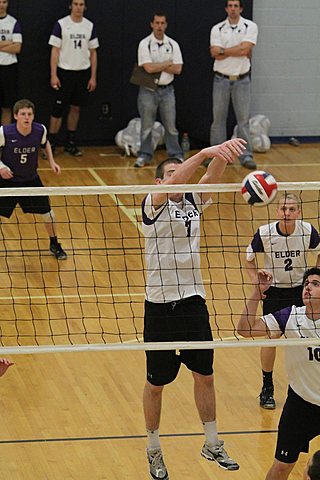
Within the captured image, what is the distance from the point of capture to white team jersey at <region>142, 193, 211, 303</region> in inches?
326

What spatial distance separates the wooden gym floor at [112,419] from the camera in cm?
884

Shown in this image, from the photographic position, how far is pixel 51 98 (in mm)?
19797

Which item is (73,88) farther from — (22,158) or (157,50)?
(22,158)

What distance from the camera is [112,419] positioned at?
381 inches

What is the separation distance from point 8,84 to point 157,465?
1164 centimetres

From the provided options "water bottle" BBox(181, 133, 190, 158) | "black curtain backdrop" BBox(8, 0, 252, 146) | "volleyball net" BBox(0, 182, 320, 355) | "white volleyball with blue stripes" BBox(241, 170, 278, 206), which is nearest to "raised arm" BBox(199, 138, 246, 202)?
"white volleyball with blue stripes" BBox(241, 170, 278, 206)

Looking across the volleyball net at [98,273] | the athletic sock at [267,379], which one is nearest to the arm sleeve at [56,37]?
the volleyball net at [98,273]

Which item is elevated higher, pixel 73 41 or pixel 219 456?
pixel 73 41

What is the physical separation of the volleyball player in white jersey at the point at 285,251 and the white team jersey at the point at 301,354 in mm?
1588

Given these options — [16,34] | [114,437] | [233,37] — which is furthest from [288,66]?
[114,437]

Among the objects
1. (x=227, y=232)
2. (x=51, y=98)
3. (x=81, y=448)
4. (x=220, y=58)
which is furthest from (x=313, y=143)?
(x=81, y=448)

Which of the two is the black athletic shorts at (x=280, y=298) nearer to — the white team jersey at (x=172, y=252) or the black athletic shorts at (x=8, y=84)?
the white team jersey at (x=172, y=252)

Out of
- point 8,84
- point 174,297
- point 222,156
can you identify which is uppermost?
point 222,156

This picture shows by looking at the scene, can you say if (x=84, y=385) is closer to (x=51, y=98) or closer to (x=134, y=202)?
(x=134, y=202)
